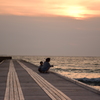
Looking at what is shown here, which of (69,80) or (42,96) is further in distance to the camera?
(69,80)

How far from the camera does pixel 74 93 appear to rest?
37.4 feet

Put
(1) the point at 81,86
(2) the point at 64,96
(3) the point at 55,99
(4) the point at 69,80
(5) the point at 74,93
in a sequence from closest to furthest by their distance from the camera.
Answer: (3) the point at 55,99
(2) the point at 64,96
(5) the point at 74,93
(1) the point at 81,86
(4) the point at 69,80

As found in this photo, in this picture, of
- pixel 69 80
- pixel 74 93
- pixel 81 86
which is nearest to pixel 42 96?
pixel 74 93

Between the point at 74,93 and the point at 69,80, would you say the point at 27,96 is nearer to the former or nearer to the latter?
the point at 74,93

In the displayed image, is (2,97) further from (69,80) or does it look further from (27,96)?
(69,80)

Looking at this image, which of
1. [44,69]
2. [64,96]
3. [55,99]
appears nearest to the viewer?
[55,99]

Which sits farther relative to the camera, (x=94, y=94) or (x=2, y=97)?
(x=94, y=94)

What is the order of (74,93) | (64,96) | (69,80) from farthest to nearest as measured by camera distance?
(69,80) < (74,93) < (64,96)

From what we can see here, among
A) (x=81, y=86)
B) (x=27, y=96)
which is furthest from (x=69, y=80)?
(x=27, y=96)

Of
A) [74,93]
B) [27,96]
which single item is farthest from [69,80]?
[27,96]

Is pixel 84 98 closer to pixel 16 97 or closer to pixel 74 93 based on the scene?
pixel 74 93

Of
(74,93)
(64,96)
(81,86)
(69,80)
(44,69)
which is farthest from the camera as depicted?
(44,69)

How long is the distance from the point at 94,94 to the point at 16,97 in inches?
122

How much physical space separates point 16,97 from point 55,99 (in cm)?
146
